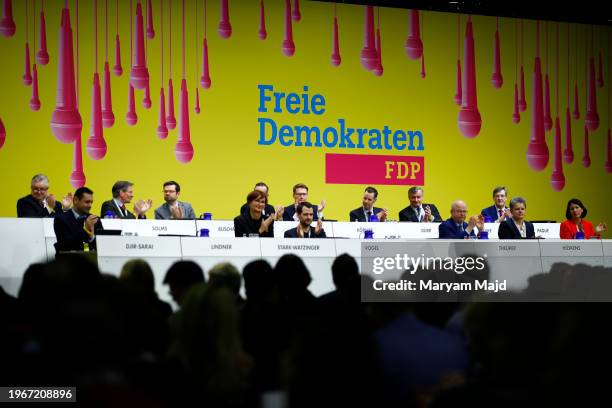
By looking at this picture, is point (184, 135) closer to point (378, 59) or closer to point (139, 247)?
point (378, 59)

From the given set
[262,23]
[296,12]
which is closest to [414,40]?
[296,12]

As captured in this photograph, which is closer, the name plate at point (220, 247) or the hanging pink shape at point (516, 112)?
the name plate at point (220, 247)

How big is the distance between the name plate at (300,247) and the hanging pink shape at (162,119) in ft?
13.3

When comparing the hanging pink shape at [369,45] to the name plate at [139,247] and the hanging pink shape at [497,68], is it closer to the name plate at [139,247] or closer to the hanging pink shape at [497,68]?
the hanging pink shape at [497,68]

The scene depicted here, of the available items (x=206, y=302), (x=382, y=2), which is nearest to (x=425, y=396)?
(x=206, y=302)

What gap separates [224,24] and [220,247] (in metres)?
4.90

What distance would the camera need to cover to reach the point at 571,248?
758 centimetres

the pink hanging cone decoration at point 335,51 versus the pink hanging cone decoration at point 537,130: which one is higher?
the pink hanging cone decoration at point 335,51

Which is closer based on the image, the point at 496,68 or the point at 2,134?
the point at 2,134

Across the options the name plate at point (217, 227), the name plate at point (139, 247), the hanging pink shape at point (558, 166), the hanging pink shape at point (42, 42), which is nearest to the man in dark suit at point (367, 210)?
the name plate at point (217, 227)

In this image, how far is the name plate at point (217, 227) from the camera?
28.7ft

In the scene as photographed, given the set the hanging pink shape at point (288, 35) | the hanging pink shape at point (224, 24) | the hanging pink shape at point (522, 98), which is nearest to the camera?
the hanging pink shape at point (224, 24)

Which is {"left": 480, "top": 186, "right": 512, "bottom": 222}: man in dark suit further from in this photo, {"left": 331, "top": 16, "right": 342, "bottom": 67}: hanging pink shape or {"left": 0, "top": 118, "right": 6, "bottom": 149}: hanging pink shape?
{"left": 0, "top": 118, "right": 6, "bottom": 149}: hanging pink shape

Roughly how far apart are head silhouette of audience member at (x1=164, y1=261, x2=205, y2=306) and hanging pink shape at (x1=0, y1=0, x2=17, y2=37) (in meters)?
7.23
